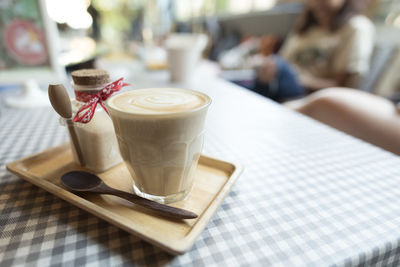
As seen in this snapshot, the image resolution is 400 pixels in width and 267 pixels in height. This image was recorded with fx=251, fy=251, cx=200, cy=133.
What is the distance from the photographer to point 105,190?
1.28ft

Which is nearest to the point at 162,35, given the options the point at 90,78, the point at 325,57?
the point at 325,57

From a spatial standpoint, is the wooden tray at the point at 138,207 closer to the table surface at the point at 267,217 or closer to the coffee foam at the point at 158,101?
the table surface at the point at 267,217

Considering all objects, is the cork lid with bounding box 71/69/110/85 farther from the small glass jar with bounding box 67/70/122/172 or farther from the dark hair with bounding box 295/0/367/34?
the dark hair with bounding box 295/0/367/34

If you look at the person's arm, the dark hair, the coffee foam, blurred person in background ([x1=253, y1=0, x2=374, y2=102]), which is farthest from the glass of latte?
the dark hair

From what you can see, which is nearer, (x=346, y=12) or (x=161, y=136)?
(x=161, y=136)

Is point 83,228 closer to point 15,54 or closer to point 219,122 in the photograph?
point 219,122

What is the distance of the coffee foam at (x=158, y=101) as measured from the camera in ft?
1.15

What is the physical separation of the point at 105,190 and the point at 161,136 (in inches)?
5.4

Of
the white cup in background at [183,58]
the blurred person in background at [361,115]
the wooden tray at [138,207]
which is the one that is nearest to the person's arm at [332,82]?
the blurred person in background at [361,115]

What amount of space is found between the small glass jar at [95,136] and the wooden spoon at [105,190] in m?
0.05

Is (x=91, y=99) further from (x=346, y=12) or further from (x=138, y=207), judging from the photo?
(x=346, y=12)

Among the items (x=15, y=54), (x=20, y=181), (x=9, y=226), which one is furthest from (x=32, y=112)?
(x=9, y=226)

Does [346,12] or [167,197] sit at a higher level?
[346,12]

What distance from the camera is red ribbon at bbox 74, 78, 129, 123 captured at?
0.42 metres
